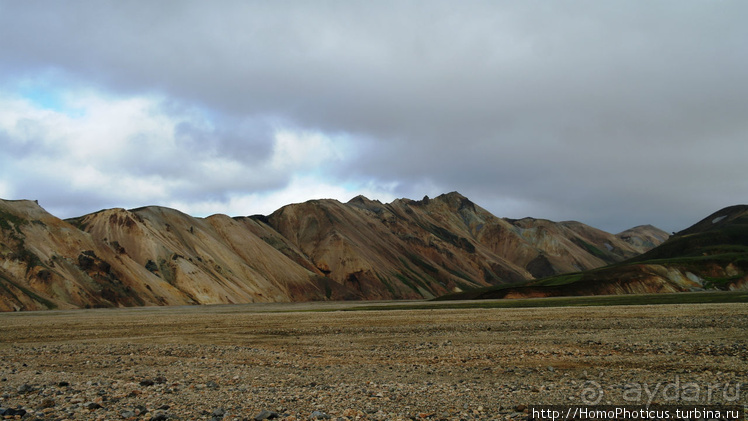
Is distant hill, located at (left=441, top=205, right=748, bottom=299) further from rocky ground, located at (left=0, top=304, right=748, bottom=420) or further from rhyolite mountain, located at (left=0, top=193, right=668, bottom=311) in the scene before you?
rocky ground, located at (left=0, top=304, right=748, bottom=420)

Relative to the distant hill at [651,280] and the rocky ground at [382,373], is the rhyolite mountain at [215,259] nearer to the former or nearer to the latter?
the distant hill at [651,280]

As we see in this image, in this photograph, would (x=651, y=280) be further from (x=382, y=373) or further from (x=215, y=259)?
(x=215, y=259)

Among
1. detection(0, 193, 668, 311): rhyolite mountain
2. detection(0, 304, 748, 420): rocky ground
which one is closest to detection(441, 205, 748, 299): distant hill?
detection(0, 193, 668, 311): rhyolite mountain

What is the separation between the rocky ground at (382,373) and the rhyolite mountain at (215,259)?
61.7 metres

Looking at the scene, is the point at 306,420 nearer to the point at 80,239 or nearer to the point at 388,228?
the point at 80,239

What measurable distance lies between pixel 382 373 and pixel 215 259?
363ft

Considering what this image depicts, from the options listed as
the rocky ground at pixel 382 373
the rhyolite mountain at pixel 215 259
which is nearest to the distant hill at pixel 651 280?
the rhyolite mountain at pixel 215 259

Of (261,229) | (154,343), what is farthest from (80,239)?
(154,343)

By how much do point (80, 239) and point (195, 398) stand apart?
3666 inches

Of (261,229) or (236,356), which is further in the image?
(261,229)

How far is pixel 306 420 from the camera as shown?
32.4 feet

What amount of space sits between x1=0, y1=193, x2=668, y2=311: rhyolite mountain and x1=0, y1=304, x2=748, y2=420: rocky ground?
6174cm

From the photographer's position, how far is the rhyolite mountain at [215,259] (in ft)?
263

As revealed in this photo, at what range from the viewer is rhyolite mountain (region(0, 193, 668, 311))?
8019 cm
